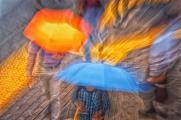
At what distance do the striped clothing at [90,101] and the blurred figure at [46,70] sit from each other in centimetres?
10

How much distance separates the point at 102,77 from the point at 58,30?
325mm

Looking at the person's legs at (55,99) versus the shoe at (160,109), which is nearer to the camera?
the shoe at (160,109)

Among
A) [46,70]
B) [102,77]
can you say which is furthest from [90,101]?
[46,70]

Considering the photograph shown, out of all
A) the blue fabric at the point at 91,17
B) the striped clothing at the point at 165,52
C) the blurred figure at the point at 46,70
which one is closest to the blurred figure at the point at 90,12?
the blue fabric at the point at 91,17

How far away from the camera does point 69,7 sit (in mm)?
1850

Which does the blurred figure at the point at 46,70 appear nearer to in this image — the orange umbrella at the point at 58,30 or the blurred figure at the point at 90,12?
the orange umbrella at the point at 58,30

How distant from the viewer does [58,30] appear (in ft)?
6.11

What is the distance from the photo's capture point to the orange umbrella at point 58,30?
1.82 metres

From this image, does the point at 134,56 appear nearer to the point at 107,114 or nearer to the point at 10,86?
the point at 107,114

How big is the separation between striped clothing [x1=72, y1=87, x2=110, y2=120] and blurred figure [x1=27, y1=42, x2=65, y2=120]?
0.10 meters

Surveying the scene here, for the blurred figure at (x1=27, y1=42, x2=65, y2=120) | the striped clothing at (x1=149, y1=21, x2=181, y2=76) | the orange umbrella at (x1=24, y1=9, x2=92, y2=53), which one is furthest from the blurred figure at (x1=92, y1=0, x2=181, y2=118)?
the blurred figure at (x1=27, y1=42, x2=65, y2=120)

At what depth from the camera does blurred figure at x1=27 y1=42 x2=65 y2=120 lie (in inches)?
72.9

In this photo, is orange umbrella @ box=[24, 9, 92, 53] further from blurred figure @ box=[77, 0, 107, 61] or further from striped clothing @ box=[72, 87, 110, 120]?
striped clothing @ box=[72, 87, 110, 120]

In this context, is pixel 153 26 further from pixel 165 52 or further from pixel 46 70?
pixel 46 70
